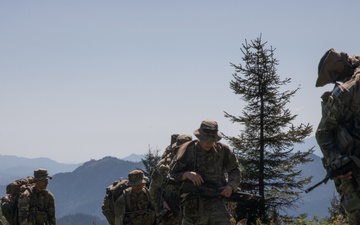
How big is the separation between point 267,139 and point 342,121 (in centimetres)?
2109

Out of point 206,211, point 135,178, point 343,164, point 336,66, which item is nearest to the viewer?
point 343,164

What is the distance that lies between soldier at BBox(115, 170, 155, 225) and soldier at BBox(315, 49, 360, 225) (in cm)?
537

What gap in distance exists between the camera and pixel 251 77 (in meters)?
27.8

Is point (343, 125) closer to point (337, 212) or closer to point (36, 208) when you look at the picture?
point (36, 208)

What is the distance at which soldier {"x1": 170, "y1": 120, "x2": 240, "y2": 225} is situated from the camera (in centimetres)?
777

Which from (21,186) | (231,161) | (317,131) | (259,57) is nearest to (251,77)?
(259,57)

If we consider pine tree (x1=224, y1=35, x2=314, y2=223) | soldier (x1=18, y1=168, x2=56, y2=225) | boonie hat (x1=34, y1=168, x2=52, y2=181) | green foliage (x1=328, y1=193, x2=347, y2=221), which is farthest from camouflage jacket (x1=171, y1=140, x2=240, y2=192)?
pine tree (x1=224, y1=35, x2=314, y2=223)

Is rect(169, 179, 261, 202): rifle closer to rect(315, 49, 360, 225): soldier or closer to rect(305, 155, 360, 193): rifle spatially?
rect(315, 49, 360, 225): soldier

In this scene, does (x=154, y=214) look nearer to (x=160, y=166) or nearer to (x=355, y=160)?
(x=160, y=166)

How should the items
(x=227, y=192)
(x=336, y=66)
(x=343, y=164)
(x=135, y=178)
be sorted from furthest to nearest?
(x=135, y=178)
(x=227, y=192)
(x=336, y=66)
(x=343, y=164)

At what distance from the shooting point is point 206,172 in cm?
809

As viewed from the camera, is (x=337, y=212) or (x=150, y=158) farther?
(x=150, y=158)

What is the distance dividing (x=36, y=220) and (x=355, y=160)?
9177mm

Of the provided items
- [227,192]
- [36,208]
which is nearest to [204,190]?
[227,192]
